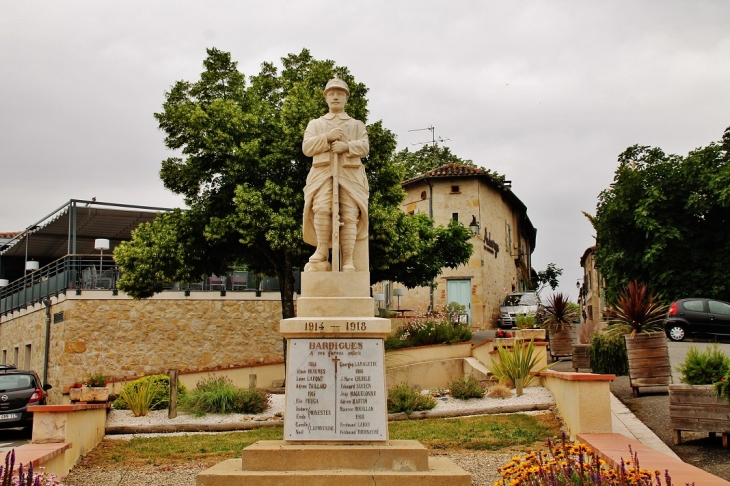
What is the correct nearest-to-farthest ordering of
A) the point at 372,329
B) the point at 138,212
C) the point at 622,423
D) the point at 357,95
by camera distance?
1. the point at 372,329
2. the point at 622,423
3. the point at 357,95
4. the point at 138,212

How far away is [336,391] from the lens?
23.1 feet

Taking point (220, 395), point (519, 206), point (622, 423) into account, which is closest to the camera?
point (622, 423)

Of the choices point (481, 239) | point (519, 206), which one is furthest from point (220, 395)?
point (519, 206)

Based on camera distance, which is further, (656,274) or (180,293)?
(656,274)

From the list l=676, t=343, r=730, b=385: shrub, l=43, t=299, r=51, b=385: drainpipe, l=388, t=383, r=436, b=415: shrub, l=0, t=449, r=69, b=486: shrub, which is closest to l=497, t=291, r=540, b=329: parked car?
l=43, t=299, r=51, b=385: drainpipe

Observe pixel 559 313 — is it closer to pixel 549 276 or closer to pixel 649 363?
pixel 649 363

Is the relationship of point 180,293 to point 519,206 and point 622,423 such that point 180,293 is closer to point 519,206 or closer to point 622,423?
point 622,423

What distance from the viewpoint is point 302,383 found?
7.05 m

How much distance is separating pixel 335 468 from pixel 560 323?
11745mm

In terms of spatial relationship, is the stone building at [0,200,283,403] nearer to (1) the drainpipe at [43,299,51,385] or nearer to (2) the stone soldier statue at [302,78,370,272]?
(1) the drainpipe at [43,299,51,385]

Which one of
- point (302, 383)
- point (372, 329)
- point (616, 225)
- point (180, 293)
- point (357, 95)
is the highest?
point (357, 95)

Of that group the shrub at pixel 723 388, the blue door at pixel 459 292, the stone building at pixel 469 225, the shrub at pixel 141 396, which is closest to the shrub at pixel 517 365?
the shrub at pixel 723 388

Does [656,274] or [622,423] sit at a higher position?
[656,274]

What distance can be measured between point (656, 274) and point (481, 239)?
8.69 meters
